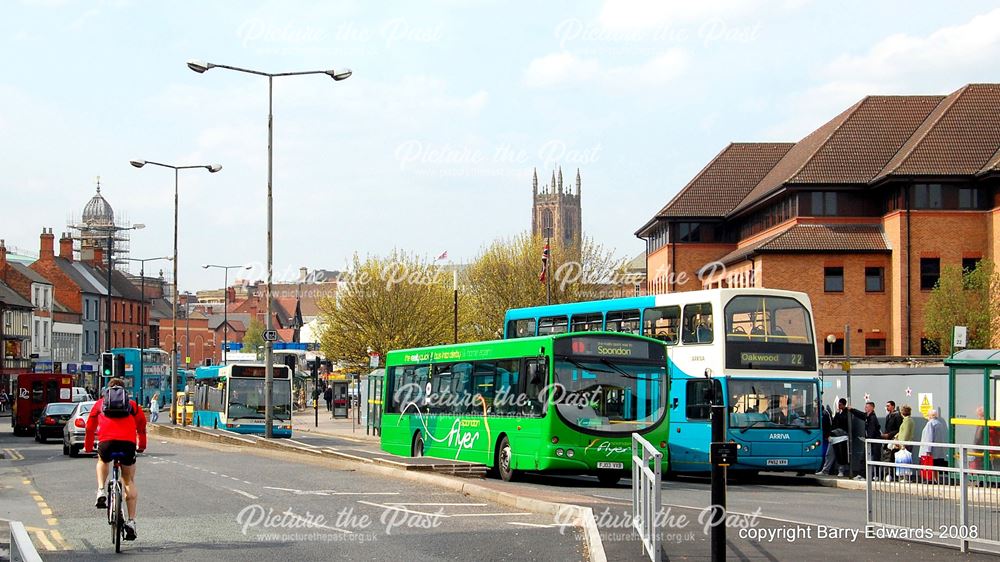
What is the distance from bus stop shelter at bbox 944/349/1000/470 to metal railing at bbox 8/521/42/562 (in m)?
18.5

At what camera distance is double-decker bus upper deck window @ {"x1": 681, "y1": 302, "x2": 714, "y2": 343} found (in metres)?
26.1

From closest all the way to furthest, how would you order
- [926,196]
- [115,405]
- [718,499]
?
[718,499]
[115,405]
[926,196]

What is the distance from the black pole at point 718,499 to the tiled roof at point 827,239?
55577 millimetres

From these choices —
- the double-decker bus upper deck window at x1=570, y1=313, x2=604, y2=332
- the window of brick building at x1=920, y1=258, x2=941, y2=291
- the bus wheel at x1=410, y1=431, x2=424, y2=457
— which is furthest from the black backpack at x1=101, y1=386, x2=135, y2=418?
the window of brick building at x1=920, y1=258, x2=941, y2=291

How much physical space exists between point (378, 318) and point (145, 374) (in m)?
21.4

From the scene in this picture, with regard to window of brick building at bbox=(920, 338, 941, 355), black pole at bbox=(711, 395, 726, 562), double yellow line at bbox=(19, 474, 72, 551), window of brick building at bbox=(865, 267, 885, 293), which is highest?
window of brick building at bbox=(865, 267, 885, 293)

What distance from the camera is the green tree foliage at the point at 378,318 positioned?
72.8m

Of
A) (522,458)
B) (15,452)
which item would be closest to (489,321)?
(15,452)

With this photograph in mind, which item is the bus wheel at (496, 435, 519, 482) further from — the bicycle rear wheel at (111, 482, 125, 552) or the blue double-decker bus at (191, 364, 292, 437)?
the blue double-decker bus at (191, 364, 292, 437)

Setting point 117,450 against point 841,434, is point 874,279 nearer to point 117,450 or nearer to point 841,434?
point 841,434

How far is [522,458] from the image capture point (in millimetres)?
23938

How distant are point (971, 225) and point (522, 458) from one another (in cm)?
4469

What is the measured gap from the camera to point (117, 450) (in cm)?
1355

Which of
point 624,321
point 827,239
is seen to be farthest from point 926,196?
point 624,321
